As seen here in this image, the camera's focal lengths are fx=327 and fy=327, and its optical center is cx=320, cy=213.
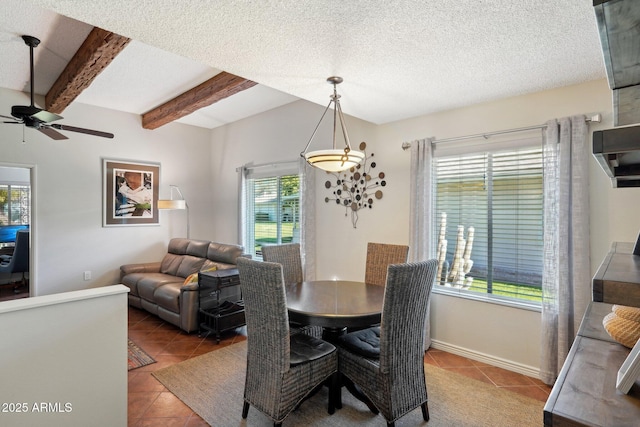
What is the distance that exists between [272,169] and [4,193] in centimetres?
593

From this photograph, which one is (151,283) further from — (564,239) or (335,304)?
(564,239)

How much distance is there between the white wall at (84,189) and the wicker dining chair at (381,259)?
13.0ft

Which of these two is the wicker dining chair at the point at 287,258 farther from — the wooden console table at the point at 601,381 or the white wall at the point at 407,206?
the wooden console table at the point at 601,381

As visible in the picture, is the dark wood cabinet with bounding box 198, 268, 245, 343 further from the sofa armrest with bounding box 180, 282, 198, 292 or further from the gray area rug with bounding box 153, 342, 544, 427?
the gray area rug with bounding box 153, 342, 544, 427

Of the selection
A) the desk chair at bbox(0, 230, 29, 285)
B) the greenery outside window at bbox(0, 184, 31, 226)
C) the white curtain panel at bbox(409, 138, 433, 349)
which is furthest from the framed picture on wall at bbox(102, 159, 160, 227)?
the white curtain panel at bbox(409, 138, 433, 349)

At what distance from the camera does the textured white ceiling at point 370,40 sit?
165 centimetres

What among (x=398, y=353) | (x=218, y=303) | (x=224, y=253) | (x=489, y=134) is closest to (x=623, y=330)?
(x=398, y=353)

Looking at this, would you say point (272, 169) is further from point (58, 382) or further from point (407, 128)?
point (58, 382)

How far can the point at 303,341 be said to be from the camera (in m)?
2.34

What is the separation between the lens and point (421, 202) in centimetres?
336

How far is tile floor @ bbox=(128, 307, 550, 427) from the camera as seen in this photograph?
2.28m

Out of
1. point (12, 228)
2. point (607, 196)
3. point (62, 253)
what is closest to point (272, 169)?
point (62, 253)

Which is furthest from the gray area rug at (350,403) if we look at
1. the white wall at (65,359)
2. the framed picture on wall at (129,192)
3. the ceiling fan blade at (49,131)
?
the framed picture on wall at (129,192)

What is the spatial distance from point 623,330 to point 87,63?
4001mm
